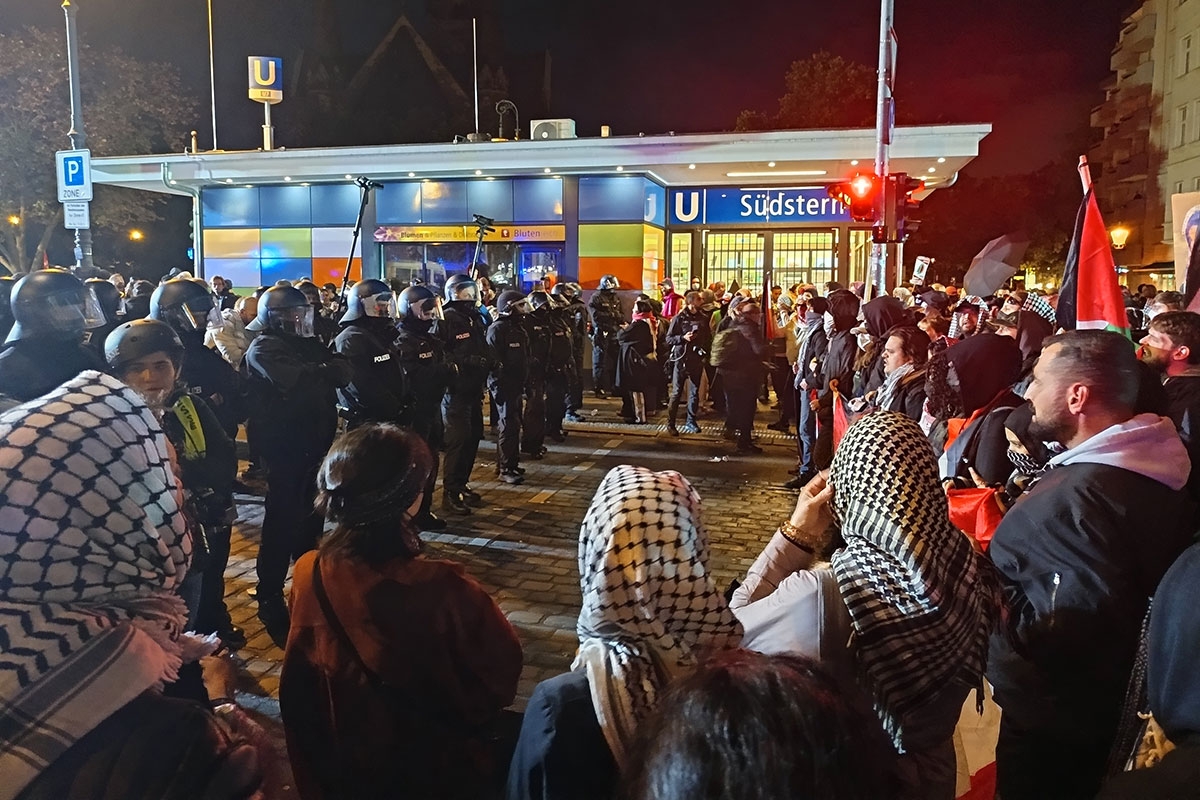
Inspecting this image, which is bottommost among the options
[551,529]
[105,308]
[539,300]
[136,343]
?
[551,529]

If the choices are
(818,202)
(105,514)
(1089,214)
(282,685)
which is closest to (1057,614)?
(282,685)

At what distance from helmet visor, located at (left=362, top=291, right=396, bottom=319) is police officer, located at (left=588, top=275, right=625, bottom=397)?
7.90m

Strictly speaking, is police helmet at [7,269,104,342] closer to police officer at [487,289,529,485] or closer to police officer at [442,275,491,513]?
police officer at [442,275,491,513]

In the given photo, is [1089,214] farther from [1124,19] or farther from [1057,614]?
[1124,19]

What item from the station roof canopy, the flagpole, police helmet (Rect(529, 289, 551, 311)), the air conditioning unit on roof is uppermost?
the air conditioning unit on roof

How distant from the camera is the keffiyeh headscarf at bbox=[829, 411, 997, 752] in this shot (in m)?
2.15

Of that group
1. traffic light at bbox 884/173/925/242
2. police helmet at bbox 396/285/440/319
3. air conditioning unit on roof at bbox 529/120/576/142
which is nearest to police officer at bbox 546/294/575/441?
police helmet at bbox 396/285/440/319

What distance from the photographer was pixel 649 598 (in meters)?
1.97

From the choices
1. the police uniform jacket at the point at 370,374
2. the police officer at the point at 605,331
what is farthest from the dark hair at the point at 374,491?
the police officer at the point at 605,331

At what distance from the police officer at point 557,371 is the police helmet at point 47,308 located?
742 cm

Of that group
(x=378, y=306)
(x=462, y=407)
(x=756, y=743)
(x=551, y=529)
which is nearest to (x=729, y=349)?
(x=462, y=407)

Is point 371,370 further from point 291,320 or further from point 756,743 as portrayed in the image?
point 756,743

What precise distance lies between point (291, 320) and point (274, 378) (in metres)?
0.55

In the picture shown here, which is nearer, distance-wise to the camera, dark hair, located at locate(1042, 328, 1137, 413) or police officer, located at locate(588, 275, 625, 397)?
dark hair, located at locate(1042, 328, 1137, 413)
